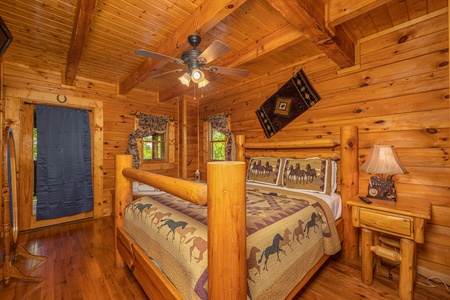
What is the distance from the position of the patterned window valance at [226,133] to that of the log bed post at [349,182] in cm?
200

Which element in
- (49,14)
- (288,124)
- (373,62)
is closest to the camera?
(49,14)

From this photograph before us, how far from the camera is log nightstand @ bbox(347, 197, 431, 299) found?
157 centimetres

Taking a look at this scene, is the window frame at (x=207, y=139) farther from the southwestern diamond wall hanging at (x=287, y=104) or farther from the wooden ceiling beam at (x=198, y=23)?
the wooden ceiling beam at (x=198, y=23)

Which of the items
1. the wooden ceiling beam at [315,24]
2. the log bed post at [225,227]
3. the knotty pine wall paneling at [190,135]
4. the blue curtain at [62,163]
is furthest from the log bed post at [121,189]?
the knotty pine wall paneling at [190,135]

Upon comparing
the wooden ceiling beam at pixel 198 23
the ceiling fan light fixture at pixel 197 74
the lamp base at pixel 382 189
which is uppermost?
the wooden ceiling beam at pixel 198 23

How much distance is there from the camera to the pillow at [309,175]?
2291 mm

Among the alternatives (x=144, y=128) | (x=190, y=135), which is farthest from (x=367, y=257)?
(x=144, y=128)

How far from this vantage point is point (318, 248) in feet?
5.61

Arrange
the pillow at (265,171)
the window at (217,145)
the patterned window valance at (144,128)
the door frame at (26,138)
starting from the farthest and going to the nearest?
the window at (217,145) < the patterned window valance at (144,128) < the door frame at (26,138) < the pillow at (265,171)

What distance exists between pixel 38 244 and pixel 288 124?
3749 millimetres

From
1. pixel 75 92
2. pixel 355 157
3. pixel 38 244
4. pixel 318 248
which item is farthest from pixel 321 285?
pixel 75 92

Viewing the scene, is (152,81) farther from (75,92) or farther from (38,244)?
(38,244)

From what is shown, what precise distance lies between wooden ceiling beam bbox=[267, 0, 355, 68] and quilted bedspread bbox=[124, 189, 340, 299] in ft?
4.89

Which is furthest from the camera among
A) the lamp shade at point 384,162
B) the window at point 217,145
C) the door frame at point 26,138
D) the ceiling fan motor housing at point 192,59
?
the window at point 217,145
